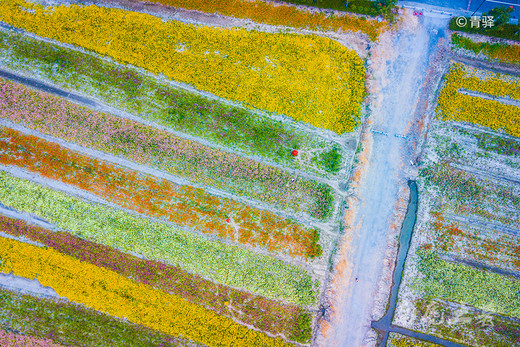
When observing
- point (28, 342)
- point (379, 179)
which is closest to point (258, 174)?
point (379, 179)

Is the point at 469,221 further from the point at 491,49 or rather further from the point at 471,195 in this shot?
the point at 491,49

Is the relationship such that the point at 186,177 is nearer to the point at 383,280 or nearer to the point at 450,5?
the point at 383,280

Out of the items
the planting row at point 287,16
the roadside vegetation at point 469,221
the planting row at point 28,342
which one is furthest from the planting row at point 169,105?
the planting row at point 28,342

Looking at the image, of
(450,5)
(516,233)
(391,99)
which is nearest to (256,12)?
(391,99)

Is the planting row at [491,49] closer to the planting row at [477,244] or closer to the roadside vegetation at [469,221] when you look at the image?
the roadside vegetation at [469,221]

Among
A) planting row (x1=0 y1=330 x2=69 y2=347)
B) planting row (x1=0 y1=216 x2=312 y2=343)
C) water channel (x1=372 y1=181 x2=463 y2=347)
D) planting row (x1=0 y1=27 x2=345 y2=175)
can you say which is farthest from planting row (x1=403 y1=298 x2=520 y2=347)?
planting row (x1=0 y1=330 x2=69 y2=347)

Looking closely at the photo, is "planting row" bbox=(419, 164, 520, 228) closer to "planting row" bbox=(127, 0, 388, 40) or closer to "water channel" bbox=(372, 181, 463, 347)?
"water channel" bbox=(372, 181, 463, 347)
